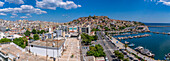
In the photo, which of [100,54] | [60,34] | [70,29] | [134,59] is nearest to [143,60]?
[134,59]

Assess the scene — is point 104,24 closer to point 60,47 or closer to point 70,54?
point 70,54

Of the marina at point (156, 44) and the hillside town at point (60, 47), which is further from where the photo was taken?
the marina at point (156, 44)

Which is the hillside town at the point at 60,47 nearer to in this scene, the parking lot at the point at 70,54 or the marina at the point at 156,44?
the parking lot at the point at 70,54

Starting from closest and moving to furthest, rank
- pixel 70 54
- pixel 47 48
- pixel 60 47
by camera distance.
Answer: pixel 47 48 → pixel 60 47 → pixel 70 54

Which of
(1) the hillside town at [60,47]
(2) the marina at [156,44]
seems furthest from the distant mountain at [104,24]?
(1) the hillside town at [60,47]

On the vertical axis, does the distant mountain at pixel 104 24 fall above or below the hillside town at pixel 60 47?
above

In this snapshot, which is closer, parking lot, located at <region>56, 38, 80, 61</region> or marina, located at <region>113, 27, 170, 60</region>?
parking lot, located at <region>56, 38, 80, 61</region>

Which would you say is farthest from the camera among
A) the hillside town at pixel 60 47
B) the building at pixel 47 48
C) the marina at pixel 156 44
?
the marina at pixel 156 44

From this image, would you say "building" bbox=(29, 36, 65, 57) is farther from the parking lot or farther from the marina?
the marina

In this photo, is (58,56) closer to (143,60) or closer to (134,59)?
(134,59)

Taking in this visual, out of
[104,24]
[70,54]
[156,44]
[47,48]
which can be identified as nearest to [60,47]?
[47,48]

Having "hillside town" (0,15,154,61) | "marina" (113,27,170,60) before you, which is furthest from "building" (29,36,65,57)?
"marina" (113,27,170,60)
